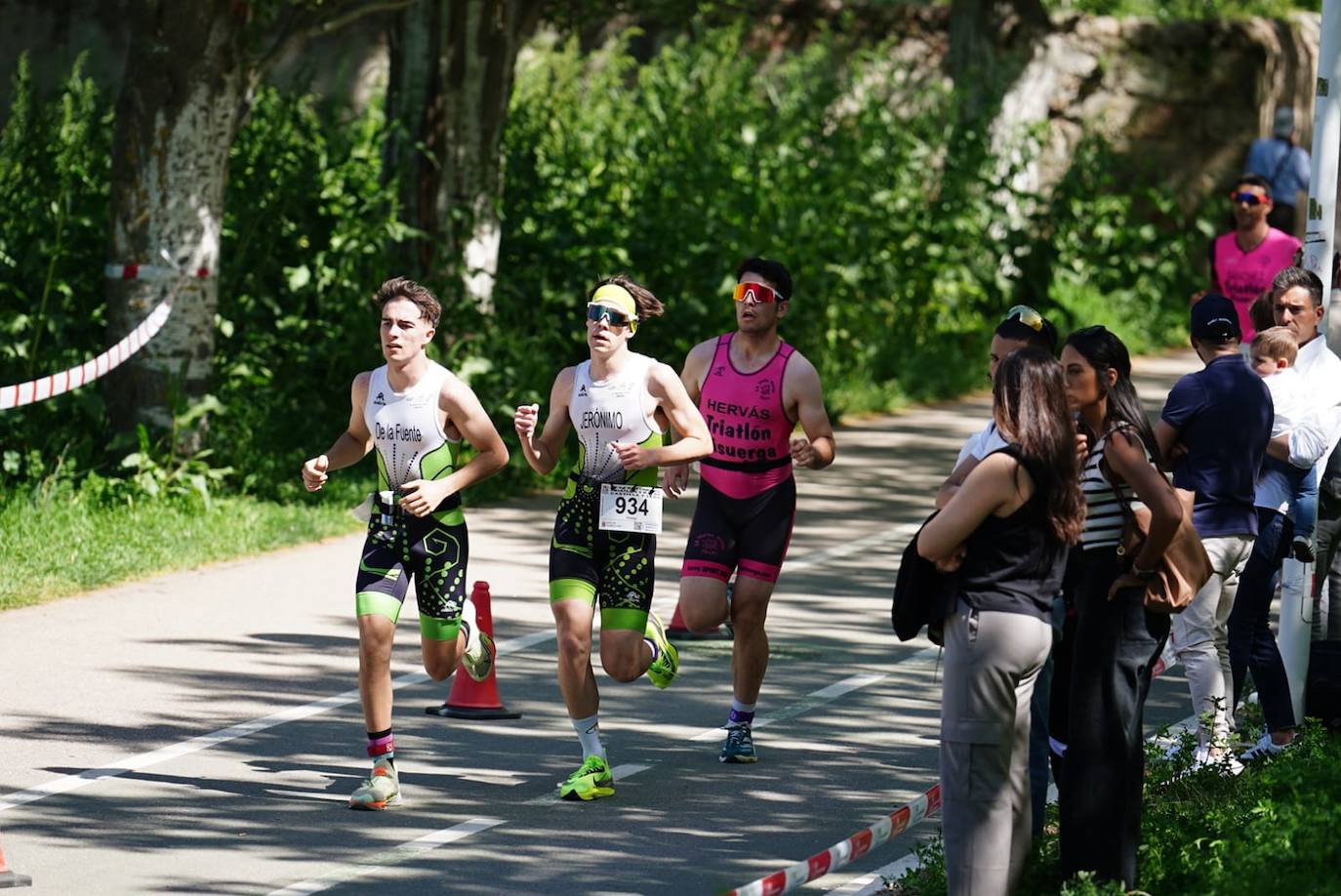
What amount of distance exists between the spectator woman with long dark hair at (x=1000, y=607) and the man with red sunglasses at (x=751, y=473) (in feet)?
8.53

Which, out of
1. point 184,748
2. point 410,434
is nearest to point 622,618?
point 410,434

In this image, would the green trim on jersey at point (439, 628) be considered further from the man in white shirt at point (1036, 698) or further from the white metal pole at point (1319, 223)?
the white metal pole at point (1319, 223)

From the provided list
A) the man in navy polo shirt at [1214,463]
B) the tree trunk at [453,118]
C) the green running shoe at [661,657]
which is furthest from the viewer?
the tree trunk at [453,118]

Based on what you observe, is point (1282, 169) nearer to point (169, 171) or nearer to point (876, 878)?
point (169, 171)

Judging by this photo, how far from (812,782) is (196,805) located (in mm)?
2432

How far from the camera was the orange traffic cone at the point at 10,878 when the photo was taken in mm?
6664

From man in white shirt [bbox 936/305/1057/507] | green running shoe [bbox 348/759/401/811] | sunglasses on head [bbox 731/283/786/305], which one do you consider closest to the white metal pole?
man in white shirt [bbox 936/305/1057/507]

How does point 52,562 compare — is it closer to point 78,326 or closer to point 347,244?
point 78,326

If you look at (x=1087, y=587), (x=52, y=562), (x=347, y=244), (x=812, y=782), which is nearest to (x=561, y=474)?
(x=347, y=244)

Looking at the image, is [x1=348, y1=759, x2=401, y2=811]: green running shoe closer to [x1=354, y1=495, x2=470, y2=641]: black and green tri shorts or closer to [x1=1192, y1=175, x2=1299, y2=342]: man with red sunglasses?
[x1=354, y1=495, x2=470, y2=641]: black and green tri shorts

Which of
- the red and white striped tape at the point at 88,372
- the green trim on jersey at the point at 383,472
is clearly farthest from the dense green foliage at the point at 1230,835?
the red and white striped tape at the point at 88,372

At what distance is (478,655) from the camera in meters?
8.94

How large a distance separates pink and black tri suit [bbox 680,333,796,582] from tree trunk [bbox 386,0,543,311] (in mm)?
7216

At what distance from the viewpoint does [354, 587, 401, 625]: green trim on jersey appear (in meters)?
7.93
